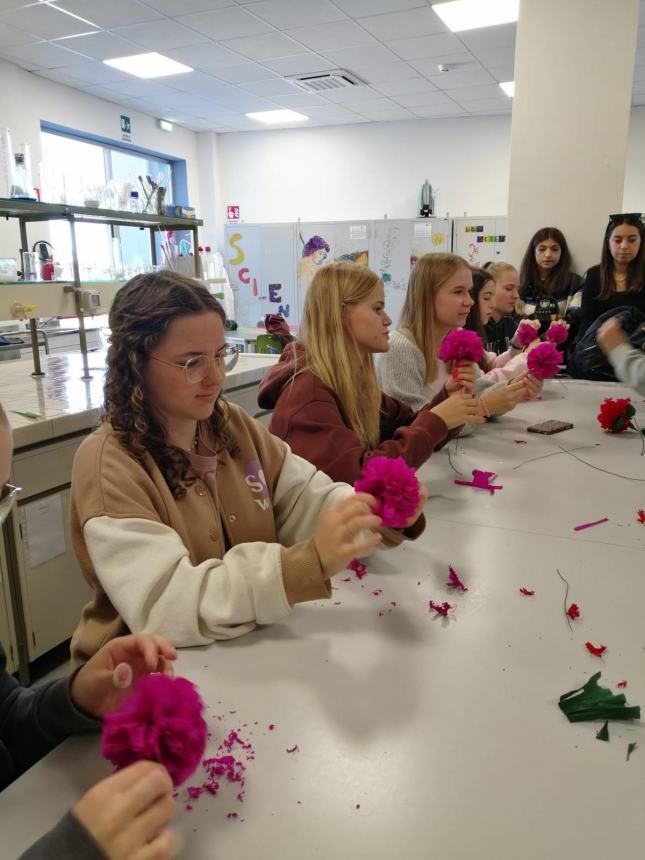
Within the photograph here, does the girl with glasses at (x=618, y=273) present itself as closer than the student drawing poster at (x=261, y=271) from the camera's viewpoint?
Yes

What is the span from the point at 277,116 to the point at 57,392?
673 centimetres

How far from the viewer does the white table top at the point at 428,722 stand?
26.6 inches

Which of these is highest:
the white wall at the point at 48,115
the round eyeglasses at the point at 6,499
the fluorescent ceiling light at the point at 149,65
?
the fluorescent ceiling light at the point at 149,65

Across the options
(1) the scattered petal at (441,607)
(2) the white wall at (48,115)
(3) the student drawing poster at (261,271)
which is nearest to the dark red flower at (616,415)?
(1) the scattered petal at (441,607)

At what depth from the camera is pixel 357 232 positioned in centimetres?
795

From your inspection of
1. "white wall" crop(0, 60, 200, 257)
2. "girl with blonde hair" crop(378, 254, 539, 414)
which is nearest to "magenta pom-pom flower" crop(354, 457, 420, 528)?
"girl with blonde hair" crop(378, 254, 539, 414)

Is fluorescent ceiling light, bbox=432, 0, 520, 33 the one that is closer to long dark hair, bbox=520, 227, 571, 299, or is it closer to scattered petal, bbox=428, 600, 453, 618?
long dark hair, bbox=520, 227, 571, 299

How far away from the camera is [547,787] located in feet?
2.41

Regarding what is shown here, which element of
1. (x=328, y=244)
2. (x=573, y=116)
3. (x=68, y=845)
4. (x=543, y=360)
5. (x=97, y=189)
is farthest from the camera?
(x=328, y=244)

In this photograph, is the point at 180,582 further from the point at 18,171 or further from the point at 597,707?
the point at 18,171

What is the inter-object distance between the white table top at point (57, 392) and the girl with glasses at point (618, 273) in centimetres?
194

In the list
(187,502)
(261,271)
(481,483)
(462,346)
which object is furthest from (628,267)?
(261,271)

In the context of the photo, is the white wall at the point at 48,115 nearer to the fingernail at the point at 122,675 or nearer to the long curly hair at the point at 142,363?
the long curly hair at the point at 142,363

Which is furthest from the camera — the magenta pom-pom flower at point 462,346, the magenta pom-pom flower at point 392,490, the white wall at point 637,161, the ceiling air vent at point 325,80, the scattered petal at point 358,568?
the white wall at point 637,161
